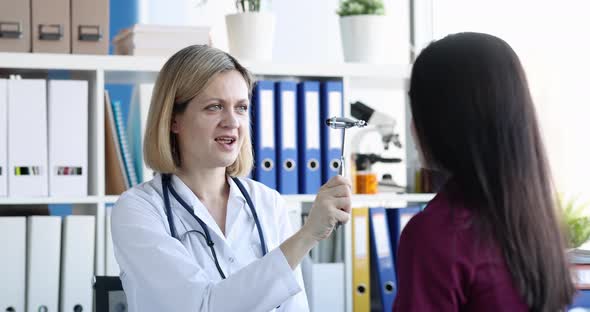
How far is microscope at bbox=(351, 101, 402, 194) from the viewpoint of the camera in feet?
9.13

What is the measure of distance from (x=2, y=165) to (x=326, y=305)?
44.6 inches

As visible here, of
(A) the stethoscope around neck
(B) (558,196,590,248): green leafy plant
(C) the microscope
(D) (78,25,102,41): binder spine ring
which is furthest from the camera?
(C) the microscope

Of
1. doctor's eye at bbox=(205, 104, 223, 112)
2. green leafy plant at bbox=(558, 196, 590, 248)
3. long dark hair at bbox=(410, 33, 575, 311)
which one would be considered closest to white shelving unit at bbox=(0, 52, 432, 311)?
green leafy plant at bbox=(558, 196, 590, 248)

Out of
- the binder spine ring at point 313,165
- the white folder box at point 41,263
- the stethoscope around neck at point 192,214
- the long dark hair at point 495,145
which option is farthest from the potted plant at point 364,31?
the long dark hair at point 495,145

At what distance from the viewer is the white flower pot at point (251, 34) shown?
8.89 feet

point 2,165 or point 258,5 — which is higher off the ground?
point 258,5

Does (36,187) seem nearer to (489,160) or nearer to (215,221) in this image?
(215,221)

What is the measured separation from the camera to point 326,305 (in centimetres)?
267

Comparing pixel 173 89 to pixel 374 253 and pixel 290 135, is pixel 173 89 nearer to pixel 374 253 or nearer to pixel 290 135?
pixel 290 135

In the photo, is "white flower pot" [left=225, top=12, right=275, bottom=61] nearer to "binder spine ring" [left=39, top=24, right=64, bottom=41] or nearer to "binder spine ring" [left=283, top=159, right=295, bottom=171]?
"binder spine ring" [left=283, top=159, right=295, bottom=171]

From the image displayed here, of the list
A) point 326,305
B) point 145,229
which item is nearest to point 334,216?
point 145,229

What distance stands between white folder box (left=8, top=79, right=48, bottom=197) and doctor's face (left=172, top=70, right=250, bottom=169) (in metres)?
0.72

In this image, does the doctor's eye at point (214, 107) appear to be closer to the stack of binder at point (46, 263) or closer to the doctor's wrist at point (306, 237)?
the doctor's wrist at point (306, 237)

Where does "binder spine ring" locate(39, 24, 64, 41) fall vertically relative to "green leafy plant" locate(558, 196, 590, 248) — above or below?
above
